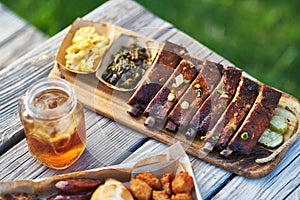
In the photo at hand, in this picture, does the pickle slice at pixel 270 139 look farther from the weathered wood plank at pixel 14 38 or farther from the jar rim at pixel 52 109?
the weathered wood plank at pixel 14 38

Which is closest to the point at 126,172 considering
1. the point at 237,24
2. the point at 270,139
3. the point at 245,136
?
the point at 245,136

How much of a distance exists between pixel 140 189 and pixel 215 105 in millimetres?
611

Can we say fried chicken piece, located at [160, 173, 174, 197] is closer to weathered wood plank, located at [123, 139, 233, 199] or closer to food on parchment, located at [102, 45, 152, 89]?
weathered wood plank, located at [123, 139, 233, 199]

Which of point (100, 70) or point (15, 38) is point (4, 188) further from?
point (15, 38)

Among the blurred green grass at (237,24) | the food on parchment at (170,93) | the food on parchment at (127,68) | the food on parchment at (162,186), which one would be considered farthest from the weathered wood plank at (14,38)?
the food on parchment at (162,186)

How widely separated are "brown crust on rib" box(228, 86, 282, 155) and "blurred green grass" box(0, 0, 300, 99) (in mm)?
1435

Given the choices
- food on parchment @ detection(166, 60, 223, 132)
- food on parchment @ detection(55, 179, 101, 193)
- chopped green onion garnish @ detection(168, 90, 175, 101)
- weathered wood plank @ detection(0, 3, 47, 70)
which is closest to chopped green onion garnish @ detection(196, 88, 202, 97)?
food on parchment @ detection(166, 60, 223, 132)

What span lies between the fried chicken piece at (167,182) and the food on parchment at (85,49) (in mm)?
779

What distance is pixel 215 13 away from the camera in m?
4.58

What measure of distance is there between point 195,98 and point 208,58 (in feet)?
1.44

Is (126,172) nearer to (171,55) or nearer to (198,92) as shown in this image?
(198,92)

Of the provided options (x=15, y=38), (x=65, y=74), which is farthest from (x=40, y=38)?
(x=65, y=74)

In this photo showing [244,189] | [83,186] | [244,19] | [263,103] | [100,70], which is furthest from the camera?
[244,19]

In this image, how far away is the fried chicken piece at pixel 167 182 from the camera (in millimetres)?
2451
